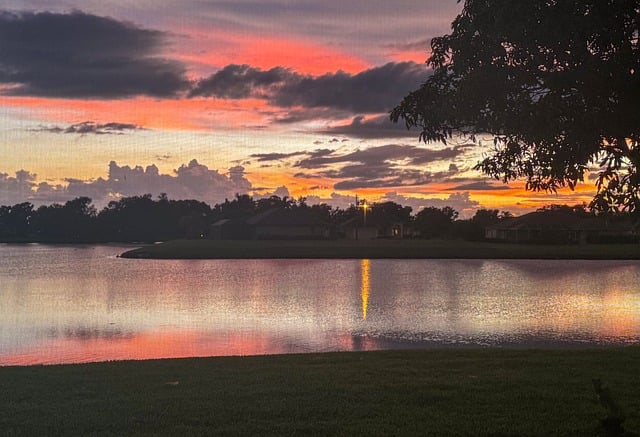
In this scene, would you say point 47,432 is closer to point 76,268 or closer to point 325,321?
point 325,321

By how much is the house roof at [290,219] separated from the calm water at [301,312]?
5711 centimetres

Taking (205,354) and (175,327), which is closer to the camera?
(205,354)

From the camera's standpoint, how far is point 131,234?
156 meters

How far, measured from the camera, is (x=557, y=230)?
93.3 m

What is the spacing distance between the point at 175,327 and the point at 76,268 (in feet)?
121

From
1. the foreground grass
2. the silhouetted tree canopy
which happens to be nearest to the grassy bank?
the foreground grass

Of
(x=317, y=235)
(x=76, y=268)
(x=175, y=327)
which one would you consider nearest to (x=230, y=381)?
(x=175, y=327)

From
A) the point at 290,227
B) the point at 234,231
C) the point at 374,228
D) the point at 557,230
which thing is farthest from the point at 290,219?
the point at 557,230

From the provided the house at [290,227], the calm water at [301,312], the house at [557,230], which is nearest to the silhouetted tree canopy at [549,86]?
the calm water at [301,312]

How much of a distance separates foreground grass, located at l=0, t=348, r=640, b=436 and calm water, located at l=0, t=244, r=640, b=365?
17.8 ft

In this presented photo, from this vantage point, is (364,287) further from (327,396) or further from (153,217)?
(153,217)

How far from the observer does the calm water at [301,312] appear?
1878 centimetres

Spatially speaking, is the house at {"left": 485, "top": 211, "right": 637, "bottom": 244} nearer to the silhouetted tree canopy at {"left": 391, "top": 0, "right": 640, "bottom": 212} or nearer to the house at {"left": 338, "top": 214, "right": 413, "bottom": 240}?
the house at {"left": 338, "top": 214, "right": 413, "bottom": 240}

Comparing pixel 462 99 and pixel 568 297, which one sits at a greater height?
→ pixel 462 99
